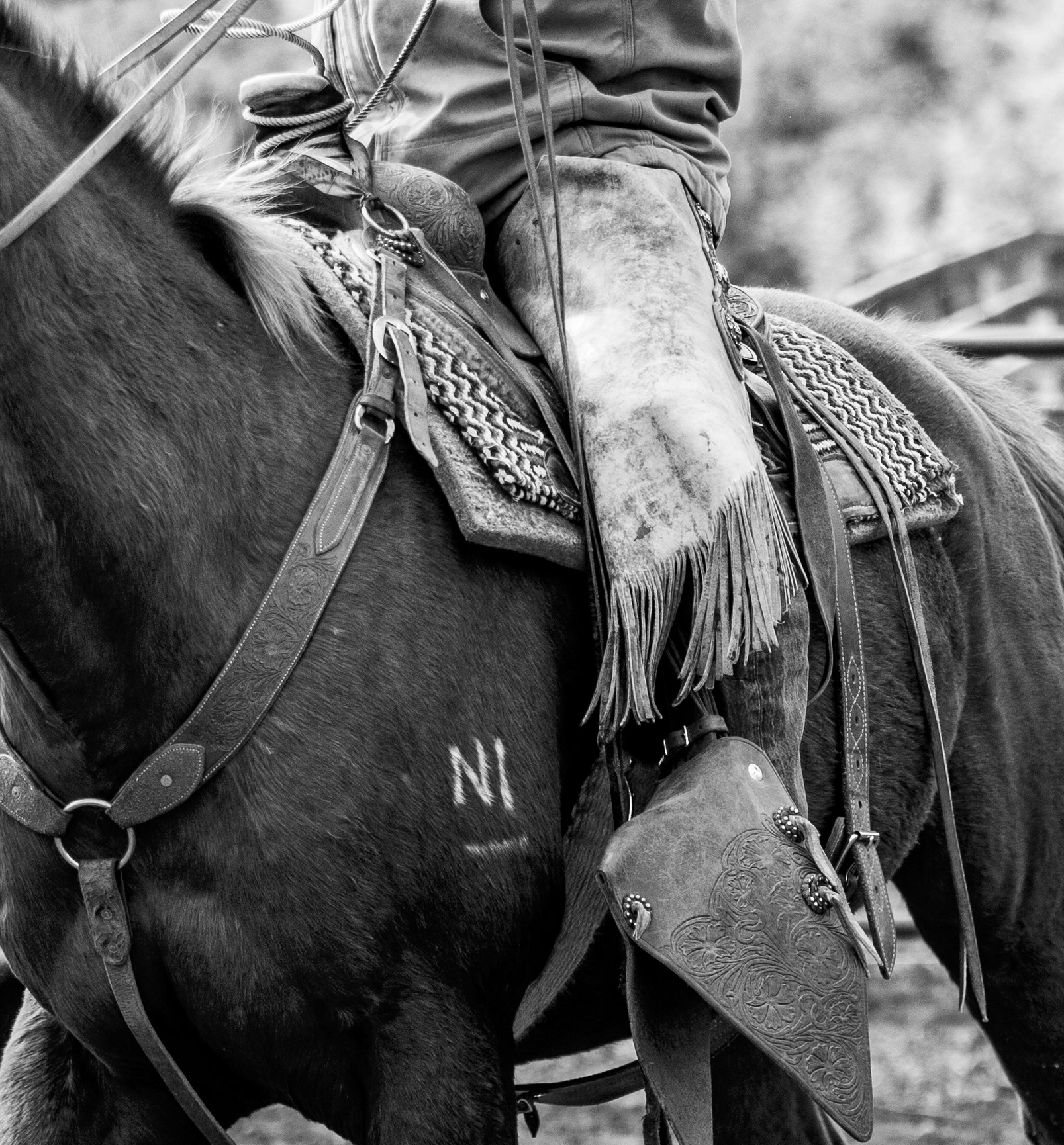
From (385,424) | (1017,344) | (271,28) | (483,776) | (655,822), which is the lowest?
(655,822)

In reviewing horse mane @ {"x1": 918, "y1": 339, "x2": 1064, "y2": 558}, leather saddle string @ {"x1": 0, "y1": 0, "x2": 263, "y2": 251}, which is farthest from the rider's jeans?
horse mane @ {"x1": 918, "y1": 339, "x2": 1064, "y2": 558}

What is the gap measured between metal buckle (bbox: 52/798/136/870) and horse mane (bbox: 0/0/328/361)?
720 mm

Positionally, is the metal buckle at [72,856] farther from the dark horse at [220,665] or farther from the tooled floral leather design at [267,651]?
the tooled floral leather design at [267,651]

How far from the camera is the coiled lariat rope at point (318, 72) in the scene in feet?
8.38

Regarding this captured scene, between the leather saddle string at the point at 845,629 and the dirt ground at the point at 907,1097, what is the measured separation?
2158mm

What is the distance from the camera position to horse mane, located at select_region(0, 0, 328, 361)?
218 cm

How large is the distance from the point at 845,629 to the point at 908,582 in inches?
9.9

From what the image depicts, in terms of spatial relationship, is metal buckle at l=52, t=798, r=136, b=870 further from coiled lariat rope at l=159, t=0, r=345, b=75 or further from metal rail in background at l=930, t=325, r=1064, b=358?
metal rail in background at l=930, t=325, r=1064, b=358

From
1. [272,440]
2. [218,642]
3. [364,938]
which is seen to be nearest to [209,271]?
[272,440]

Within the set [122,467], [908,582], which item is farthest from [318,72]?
[908,582]

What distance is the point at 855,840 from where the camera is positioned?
2871 millimetres

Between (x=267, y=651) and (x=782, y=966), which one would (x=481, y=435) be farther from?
(x=782, y=966)

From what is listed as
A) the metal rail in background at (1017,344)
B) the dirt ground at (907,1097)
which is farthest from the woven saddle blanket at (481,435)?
the metal rail in background at (1017,344)

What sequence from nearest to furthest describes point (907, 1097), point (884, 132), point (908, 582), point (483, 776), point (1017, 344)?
point (483, 776) < point (908, 582) < point (907, 1097) < point (1017, 344) < point (884, 132)
